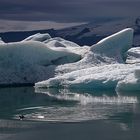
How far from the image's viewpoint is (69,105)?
21453mm

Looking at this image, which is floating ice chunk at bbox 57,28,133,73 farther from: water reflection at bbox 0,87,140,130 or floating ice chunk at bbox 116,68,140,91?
floating ice chunk at bbox 116,68,140,91

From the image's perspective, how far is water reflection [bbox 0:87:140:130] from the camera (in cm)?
1822

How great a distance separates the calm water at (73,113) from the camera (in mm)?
15945

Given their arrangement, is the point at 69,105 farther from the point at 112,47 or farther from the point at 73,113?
the point at 112,47

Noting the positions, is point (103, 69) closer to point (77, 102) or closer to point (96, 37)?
point (77, 102)

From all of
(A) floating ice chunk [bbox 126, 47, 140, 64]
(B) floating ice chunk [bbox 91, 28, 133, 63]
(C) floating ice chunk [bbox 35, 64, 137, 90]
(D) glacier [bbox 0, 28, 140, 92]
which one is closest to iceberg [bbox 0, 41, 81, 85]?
(D) glacier [bbox 0, 28, 140, 92]

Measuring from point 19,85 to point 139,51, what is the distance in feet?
33.1

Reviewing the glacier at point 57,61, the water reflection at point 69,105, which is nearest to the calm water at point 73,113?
the water reflection at point 69,105

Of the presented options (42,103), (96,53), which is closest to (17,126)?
(42,103)

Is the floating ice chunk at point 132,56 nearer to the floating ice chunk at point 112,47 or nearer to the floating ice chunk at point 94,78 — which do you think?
the floating ice chunk at point 112,47

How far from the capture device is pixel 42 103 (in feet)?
73.0

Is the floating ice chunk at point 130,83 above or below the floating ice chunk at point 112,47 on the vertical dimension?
below

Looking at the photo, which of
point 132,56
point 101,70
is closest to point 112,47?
point 132,56


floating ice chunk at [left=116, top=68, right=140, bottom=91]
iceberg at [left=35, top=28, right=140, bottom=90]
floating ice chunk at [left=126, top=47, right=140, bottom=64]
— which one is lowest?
floating ice chunk at [left=116, top=68, right=140, bottom=91]
